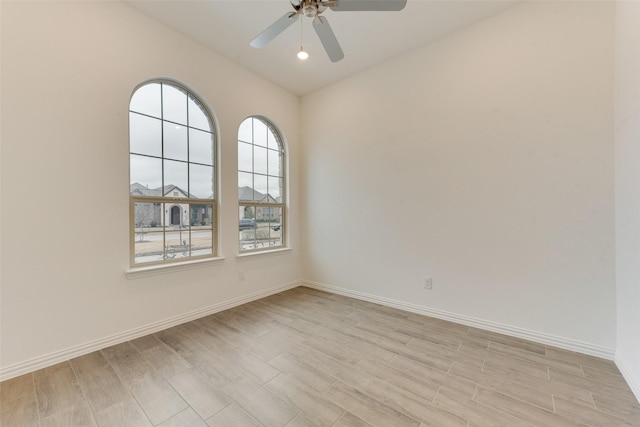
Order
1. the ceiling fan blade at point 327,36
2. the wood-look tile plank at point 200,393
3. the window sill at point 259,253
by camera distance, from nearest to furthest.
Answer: the wood-look tile plank at point 200,393 → the ceiling fan blade at point 327,36 → the window sill at point 259,253

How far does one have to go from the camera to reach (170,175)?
284cm

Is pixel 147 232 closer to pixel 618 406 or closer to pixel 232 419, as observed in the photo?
pixel 232 419

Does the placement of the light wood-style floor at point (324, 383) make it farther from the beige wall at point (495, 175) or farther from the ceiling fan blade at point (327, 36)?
the ceiling fan blade at point (327, 36)

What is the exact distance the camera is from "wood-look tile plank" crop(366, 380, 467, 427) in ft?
4.77

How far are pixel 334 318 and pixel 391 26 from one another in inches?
128

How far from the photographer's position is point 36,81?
1980 mm

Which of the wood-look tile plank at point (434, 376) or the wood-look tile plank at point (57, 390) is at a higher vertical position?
the wood-look tile plank at point (57, 390)

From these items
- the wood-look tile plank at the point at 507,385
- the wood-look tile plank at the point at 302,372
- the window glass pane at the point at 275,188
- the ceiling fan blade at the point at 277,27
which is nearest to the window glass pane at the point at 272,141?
the window glass pane at the point at 275,188

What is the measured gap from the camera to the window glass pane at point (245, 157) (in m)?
3.54

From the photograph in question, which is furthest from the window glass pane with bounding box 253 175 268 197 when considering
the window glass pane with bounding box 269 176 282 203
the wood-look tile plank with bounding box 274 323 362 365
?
the wood-look tile plank with bounding box 274 323 362 365

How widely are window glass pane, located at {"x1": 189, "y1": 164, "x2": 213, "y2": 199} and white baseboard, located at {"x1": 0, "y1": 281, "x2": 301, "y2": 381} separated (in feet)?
4.46

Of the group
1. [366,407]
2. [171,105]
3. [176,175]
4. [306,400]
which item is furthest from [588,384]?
[171,105]

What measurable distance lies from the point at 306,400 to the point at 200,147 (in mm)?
2841

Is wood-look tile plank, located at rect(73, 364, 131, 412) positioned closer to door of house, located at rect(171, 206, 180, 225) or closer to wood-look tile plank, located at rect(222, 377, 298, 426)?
wood-look tile plank, located at rect(222, 377, 298, 426)
